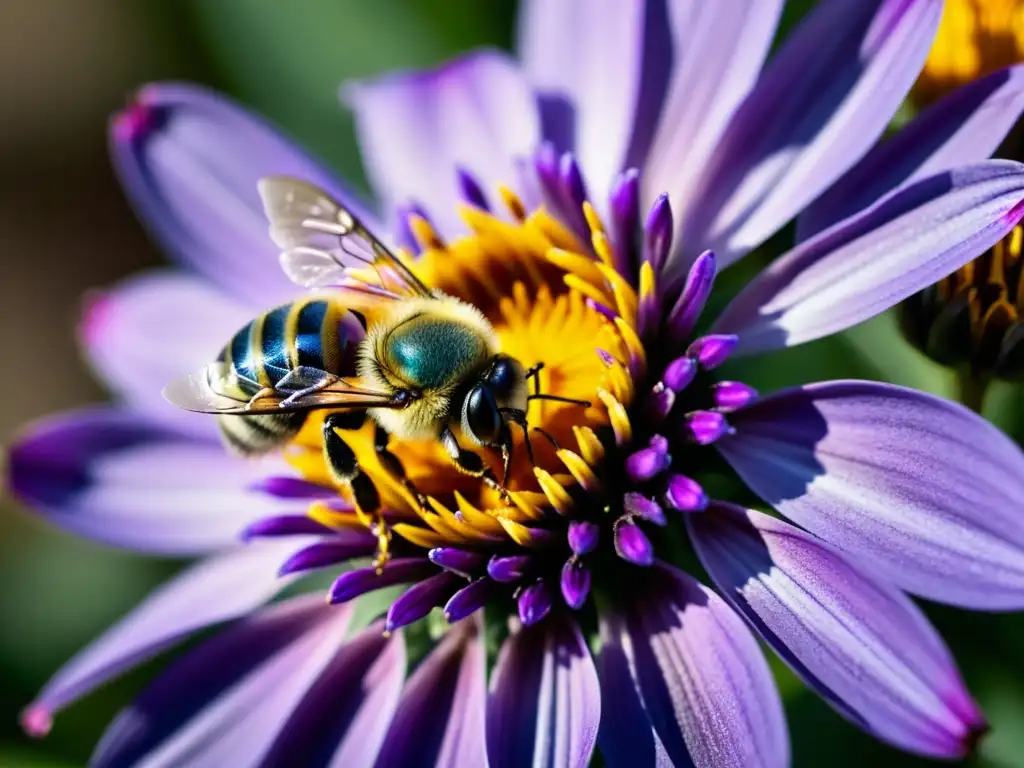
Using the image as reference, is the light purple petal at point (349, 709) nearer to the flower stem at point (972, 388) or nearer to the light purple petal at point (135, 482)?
the light purple petal at point (135, 482)

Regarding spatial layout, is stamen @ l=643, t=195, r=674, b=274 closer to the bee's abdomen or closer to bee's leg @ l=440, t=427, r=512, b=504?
bee's leg @ l=440, t=427, r=512, b=504

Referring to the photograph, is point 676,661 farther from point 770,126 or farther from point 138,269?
point 138,269

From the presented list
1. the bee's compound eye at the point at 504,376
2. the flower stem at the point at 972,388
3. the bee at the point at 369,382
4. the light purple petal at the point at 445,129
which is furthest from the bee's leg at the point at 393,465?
the flower stem at the point at 972,388

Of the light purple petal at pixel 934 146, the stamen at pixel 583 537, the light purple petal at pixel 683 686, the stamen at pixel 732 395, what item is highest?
the light purple petal at pixel 934 146

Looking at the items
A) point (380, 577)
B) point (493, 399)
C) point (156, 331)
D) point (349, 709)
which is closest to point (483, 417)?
point (493, 399)

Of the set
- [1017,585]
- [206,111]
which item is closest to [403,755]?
[1017,585]
